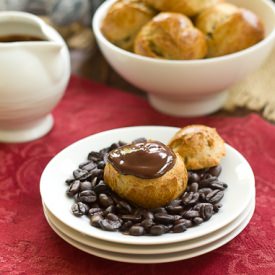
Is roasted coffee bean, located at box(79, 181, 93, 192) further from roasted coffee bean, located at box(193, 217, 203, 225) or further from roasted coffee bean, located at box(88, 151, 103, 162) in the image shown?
roasted coffee bean, located at box(193, 217, 203, 225)

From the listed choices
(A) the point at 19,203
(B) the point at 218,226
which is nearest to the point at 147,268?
(B) the point at 218,226

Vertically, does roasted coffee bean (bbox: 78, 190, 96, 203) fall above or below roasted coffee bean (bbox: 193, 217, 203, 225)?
below

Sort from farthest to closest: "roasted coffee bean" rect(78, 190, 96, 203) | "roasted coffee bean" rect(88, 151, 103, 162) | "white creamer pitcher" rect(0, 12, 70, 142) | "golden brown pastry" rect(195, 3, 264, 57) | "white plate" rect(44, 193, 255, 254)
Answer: "golden brown pastry" rect(195, 3, 264, 57)
"white creamer pitcher" rect(0, 12, 70, 142)
"roasted coffee bean" rect(88, 151, 103, 162)
"roasted coffee bean" rect(78, 190, 96, 203)
"white plate" rect(44, 193, 255, 254)

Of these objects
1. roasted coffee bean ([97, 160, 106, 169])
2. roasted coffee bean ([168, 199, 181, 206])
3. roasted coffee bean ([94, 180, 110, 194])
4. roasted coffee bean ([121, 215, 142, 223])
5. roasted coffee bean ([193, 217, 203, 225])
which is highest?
roasted coffee bean ([193, 217, 203, 225])

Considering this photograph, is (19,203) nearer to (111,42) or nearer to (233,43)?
(111,42)

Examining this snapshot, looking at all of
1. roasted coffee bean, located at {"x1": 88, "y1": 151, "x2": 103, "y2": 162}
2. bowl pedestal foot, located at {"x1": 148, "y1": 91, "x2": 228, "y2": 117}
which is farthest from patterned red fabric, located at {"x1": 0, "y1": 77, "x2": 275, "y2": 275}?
roasted coffee bean, located at {"x1": 88, "y1": 151, "x2": 103, "y2": 162}

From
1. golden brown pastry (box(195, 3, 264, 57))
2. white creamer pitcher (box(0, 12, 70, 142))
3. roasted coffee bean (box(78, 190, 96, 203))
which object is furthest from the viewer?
golden brown pastry (box(195, 3, 264, 57))
